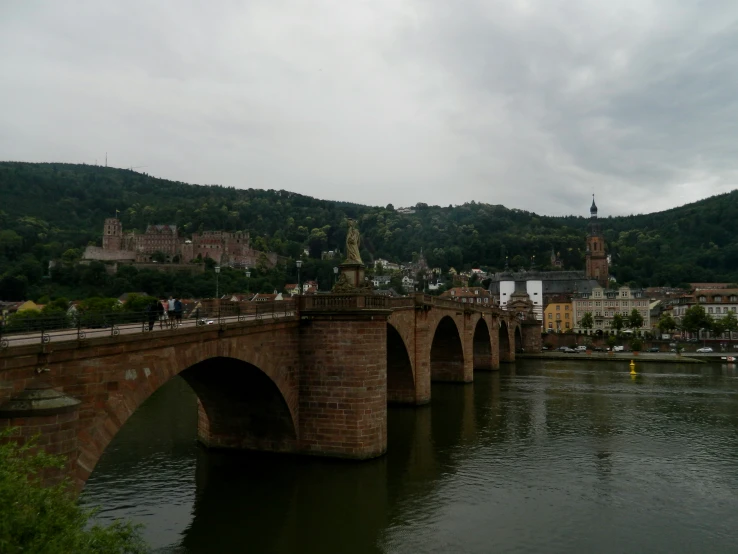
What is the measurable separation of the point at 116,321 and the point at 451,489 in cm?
1213

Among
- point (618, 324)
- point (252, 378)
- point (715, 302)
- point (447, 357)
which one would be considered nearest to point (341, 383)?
point (252, 378)

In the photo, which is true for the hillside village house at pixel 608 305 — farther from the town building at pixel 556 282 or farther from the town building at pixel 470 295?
the town building at pixel 470 295

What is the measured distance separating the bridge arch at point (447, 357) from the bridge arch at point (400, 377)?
1171 centimetres

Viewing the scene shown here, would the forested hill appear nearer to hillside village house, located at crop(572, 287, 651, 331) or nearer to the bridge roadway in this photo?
hillside village house, located at crop(572, 287, 651, 331)

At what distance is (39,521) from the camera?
21.7 ft

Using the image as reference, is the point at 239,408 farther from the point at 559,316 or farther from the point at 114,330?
the point at 559,316

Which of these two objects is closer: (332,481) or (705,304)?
(332,481)

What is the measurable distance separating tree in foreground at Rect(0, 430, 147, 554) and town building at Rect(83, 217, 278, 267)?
13925cm

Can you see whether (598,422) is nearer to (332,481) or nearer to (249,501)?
(332,481)

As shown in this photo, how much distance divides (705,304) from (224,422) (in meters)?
94.6

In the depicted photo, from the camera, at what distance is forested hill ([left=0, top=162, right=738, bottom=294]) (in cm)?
14812

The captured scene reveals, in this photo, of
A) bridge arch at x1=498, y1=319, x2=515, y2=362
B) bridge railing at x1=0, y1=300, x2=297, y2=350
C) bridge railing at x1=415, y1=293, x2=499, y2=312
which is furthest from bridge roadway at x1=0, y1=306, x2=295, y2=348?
bridge arch at x1=498, y1=319, x2=515, y2=362

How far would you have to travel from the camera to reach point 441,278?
15462 centimetres

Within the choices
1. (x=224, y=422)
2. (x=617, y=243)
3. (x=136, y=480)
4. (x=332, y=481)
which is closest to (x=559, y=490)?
(x=332, y=481)
